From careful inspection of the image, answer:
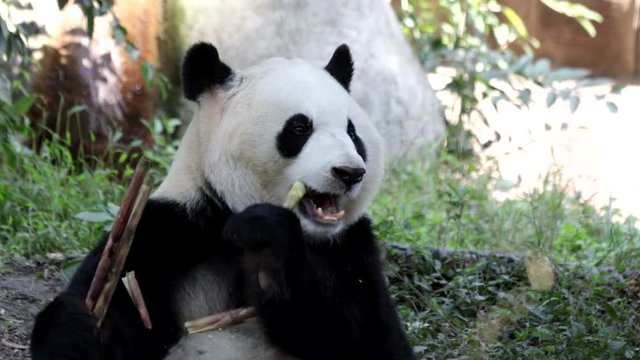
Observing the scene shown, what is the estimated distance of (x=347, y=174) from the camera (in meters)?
3.47

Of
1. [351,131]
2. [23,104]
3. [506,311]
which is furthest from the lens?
[506,311]

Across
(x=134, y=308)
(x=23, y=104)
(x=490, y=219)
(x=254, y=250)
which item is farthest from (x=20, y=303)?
(x=490, y=219)

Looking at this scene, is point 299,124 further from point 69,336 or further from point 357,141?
point 69,336

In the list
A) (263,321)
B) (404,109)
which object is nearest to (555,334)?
(263,321)

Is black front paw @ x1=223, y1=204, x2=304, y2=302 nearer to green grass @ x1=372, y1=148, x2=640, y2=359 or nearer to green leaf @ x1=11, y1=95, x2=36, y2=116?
green leaf @ x1=11, y1=95, x2=36, y2=116

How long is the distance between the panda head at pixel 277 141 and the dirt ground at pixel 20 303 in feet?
4.35

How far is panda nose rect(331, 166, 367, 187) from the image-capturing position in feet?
11.4

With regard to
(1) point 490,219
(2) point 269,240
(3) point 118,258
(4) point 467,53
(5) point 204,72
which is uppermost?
(5) point 204,72

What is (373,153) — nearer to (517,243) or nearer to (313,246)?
(313,246)

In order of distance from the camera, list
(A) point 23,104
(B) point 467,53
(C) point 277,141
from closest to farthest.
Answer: (C) point 277,141 < (A) point 23,104 < (B) point 467,53

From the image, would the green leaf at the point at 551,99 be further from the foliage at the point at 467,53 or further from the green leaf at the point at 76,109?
the green leaf at the point at 76,109

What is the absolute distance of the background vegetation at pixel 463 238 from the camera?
4.74 meters

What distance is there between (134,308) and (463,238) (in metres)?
3.17

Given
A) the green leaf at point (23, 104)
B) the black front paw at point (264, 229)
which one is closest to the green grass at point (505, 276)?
the black front paw at point (264, 229)
